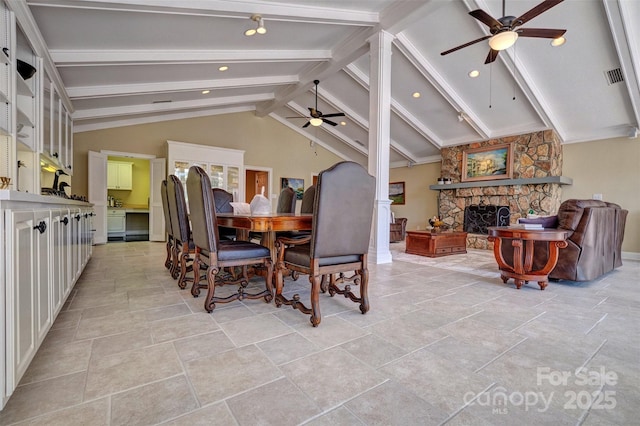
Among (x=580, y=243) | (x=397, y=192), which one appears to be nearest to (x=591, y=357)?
(x=580, y=243)

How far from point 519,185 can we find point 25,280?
8083 millimetres

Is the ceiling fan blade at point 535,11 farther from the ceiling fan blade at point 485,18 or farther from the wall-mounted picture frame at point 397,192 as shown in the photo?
the wall-mounted picture frame at point 397,192

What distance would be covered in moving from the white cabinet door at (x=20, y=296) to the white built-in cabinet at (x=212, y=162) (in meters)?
5.27

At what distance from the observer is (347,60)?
5199 millimetres

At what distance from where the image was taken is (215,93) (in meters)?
6.54

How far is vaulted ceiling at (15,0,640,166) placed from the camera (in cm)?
344

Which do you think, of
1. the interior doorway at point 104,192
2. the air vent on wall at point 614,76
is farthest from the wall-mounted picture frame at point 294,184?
the air vent on wall at point 614,76

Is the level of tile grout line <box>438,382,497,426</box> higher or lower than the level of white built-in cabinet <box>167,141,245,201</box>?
lower

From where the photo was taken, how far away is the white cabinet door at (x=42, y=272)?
54.1 inches

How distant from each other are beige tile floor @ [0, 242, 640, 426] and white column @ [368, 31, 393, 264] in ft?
5.87

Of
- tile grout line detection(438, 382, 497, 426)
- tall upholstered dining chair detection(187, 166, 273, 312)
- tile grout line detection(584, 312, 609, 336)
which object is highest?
→ tall upholstered dining chair detection(187, 166, 273, 312)

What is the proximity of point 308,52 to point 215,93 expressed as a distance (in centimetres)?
259

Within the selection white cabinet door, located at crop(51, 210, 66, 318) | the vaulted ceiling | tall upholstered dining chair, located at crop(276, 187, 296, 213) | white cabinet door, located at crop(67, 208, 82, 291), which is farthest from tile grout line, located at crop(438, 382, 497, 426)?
the vaulted ceiling

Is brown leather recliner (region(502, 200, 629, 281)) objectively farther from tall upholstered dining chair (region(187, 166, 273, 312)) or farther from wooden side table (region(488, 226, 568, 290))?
tall upholstered dining chair (region(187, 166, 273, 312))
